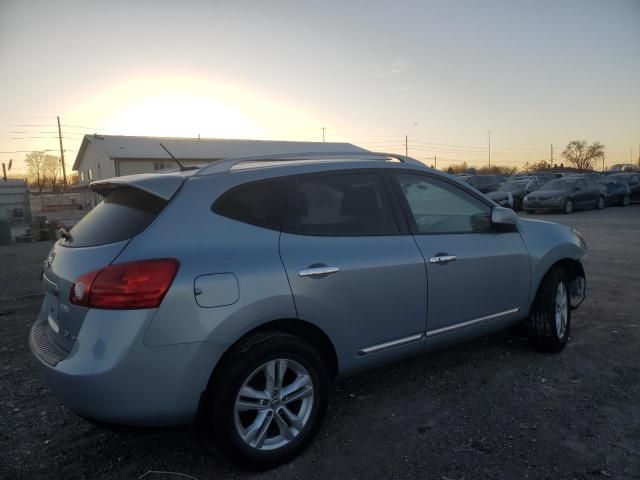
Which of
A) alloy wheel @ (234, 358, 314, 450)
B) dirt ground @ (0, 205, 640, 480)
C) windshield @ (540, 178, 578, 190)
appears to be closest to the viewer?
alloy wheel @ (234, 358, 314, 450)

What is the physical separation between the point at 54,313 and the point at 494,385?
313 centimetres

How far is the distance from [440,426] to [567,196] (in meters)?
20.4

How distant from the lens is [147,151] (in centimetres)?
3916

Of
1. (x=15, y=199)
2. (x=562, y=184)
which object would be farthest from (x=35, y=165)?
(x=562, y=184)

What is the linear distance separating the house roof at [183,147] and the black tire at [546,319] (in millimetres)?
32583

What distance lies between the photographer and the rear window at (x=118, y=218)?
2498 millimetres

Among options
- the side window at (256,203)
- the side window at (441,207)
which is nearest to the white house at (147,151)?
the side window at (441,207)

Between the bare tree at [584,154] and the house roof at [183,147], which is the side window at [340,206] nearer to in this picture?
the house roof at [183,147]

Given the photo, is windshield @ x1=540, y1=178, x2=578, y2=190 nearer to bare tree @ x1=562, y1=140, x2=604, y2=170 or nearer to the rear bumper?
the rear bumper

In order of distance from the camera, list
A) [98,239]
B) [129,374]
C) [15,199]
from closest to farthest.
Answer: [129,374] → [98,239] → [15,199]

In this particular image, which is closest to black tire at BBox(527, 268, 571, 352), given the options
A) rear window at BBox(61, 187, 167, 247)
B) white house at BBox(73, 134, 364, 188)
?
rear window at BBox(61, 187, 167, 247)

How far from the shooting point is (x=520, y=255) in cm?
391

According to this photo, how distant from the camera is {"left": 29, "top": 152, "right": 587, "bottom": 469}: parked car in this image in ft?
7.50

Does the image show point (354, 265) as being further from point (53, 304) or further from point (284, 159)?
point (53, 304)
